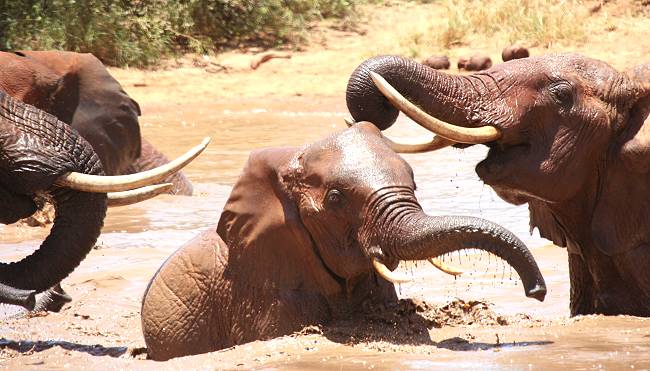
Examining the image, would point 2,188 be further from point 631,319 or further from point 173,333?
point 631,319

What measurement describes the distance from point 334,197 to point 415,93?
77cm

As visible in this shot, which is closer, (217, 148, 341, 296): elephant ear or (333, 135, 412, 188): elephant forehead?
(333, 135, 412, 188): elephant forehead

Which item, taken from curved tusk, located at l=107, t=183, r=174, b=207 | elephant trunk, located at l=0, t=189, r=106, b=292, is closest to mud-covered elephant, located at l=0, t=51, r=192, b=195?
curved tusk, located at l=107, t=183, r=174, b=207

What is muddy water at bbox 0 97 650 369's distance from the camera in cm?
597

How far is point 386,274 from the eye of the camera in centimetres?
586

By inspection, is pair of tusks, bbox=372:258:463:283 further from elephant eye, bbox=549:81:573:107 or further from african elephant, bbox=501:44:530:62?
african elephant, bbox=501:44:530:62

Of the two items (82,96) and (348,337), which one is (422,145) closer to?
(348,337)

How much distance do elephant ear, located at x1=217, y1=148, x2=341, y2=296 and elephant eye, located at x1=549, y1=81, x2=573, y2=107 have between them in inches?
47.4

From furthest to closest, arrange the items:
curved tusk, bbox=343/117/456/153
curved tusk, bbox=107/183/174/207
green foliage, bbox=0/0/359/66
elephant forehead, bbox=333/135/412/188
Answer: green foliage, bbox=0/0/359/66, curved tusk, bbox=107/183/174/207, curved tusk, bbox=343/117/456/153, elephant forehead, bbox=333/135/412/188

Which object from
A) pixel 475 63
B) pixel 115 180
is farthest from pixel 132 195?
pixel 475 63

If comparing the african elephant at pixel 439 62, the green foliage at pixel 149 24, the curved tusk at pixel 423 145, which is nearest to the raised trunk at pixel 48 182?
the curved tusk at pixel 423 145

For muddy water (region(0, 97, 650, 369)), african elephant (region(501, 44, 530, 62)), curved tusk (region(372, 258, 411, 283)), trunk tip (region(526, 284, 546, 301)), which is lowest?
african elephant (region(501, 44, 530, 62))

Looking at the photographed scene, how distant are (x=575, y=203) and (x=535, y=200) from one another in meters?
0.31

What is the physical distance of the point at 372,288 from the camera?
255 inches
